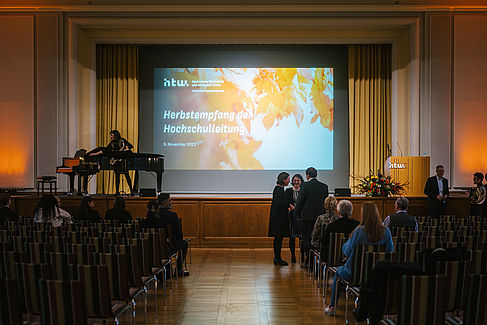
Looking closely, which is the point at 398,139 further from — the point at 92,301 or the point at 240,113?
the point at 92,301

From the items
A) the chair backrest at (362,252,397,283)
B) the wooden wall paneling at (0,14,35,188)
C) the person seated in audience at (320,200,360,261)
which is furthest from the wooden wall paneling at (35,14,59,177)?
the chair backrest at (362,252,397,283)

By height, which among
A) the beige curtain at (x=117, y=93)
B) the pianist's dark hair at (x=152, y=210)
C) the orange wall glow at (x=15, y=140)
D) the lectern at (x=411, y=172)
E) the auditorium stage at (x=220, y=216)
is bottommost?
the auditorium stage at (x=220, y=216)

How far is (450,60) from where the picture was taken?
42.7ft

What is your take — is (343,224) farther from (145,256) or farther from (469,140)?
(469,140)

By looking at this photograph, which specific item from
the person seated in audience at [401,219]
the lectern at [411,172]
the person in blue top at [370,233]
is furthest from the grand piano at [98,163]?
the person in blue top at [370,233]

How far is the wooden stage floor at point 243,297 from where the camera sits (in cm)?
529

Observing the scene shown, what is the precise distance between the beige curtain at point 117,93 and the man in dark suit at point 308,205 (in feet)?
26.2

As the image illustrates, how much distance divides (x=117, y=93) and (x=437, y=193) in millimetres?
8995

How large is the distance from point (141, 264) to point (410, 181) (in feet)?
27.0

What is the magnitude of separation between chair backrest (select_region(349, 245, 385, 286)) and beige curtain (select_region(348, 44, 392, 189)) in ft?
34.9

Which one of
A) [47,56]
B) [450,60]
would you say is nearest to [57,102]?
[47,56]

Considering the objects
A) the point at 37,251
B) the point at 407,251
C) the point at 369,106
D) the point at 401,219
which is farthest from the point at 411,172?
the point at 37,251

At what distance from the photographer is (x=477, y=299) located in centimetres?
303

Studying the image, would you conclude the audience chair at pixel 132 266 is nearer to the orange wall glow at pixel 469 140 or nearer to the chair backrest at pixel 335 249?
the chair backrest at pixel 335 249
